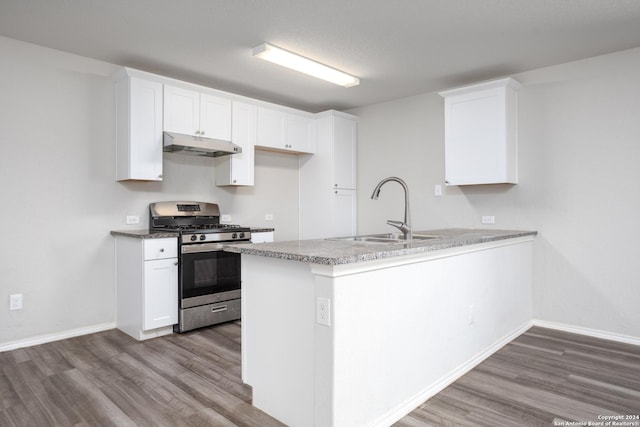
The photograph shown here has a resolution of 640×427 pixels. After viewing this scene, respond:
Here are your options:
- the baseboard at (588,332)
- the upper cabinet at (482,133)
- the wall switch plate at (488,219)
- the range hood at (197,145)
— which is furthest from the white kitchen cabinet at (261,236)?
the baseboard at (588,332)

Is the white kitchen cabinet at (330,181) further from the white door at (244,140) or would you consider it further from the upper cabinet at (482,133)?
the upper cabinet at (482,133)

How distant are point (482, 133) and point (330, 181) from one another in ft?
6.12

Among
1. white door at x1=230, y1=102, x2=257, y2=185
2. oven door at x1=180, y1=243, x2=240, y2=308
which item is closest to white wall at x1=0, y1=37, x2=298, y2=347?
oven door at x1=180, y1=243, x2=240, y2=308

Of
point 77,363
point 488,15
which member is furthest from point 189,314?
point 488,15

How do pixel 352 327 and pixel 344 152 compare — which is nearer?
pixel 352 327

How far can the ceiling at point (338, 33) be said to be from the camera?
2582 mm

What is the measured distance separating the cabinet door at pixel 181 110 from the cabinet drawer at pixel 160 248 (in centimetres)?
105

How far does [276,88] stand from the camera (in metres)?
4.28

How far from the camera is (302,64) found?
3.46 meters

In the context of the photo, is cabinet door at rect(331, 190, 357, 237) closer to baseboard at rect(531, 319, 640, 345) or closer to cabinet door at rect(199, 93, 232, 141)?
cabinet door at rect(199, 93, 232, 141)

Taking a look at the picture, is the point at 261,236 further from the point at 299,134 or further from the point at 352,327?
the point at 352,327

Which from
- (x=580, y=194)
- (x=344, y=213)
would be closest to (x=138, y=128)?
(x=344, y=213)

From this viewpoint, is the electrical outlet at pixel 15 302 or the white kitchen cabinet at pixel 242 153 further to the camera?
the white kitchen cabinet at pixel 242 153

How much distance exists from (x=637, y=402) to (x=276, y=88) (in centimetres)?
387
